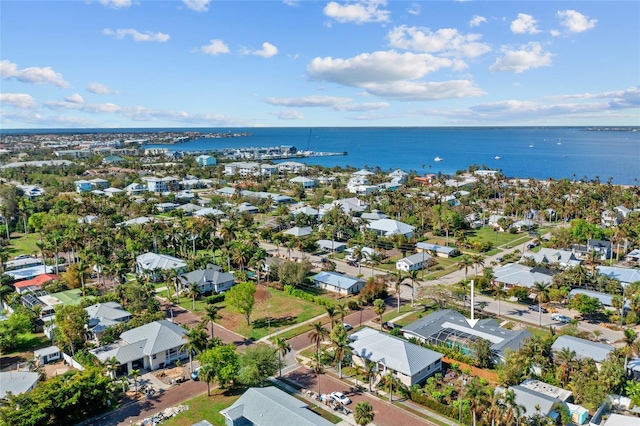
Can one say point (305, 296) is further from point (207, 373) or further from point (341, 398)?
point (341, 398)

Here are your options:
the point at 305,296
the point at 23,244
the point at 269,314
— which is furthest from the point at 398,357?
the point at 23,244

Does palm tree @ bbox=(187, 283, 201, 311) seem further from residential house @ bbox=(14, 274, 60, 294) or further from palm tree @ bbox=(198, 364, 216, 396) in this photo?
residential house @ bbox=(14, 274, 60, 294)

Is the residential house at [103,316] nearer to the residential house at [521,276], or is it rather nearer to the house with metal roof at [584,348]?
the house with metal roof at [584,348]

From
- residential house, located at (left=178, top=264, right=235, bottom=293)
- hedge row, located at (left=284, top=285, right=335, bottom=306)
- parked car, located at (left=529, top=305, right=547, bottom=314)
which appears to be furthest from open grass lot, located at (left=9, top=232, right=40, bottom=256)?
parked car, located at (left=529, top=305, right=547, bottom=314)

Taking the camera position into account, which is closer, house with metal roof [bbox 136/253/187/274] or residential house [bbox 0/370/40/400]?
residential house [bbox 0/370/40/400]

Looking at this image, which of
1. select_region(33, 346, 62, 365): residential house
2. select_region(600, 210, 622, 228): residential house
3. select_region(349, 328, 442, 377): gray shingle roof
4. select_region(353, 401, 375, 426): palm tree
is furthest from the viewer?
select_region(600, 210, 622, 228): residential house

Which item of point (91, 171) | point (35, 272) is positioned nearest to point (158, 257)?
point (35, 272)

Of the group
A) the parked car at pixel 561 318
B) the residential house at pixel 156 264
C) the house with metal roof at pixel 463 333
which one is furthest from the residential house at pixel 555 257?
the residential house at pixel 156 264
